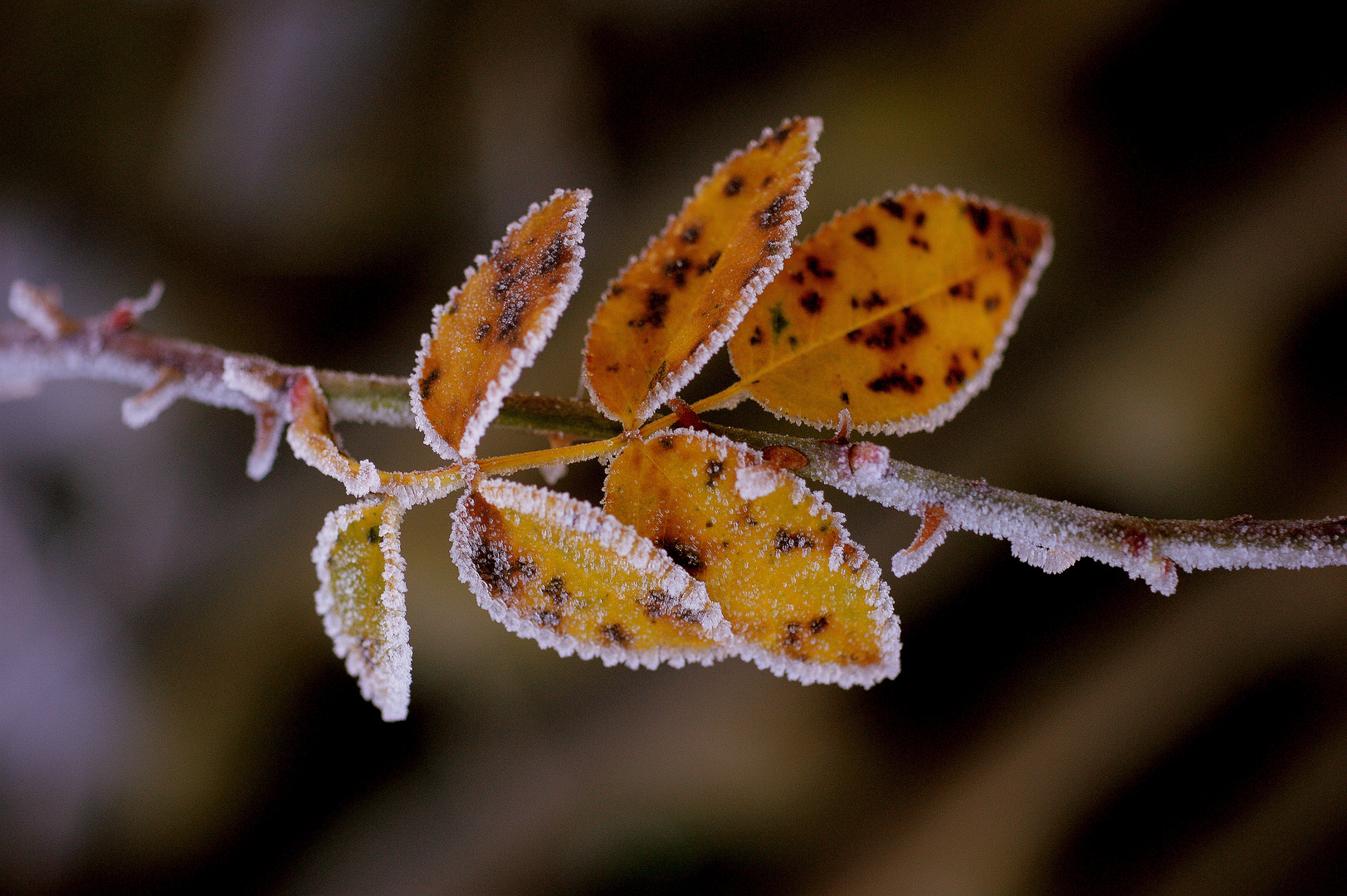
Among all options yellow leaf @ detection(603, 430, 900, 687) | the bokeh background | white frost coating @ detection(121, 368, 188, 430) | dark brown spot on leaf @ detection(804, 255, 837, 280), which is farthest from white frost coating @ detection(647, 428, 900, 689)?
the bokeh background

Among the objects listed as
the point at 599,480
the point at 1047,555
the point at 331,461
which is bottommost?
the point at 1047,555

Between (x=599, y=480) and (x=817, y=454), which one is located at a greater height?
(x=599, y=480)

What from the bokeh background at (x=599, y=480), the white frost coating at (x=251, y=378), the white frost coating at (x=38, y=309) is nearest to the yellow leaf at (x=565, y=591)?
the white frost coating at (x=251, y=378)

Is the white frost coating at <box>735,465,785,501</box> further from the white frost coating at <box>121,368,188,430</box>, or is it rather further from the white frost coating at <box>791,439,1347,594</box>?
the white frost coating at <box>121,368,188,430</box>

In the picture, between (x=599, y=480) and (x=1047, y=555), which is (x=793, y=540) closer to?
(x=1047, y=555)

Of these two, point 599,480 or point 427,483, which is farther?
point 599,480

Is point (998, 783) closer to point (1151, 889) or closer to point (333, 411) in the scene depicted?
point (1151, 889)

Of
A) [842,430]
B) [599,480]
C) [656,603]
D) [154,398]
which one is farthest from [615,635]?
[599,480]
